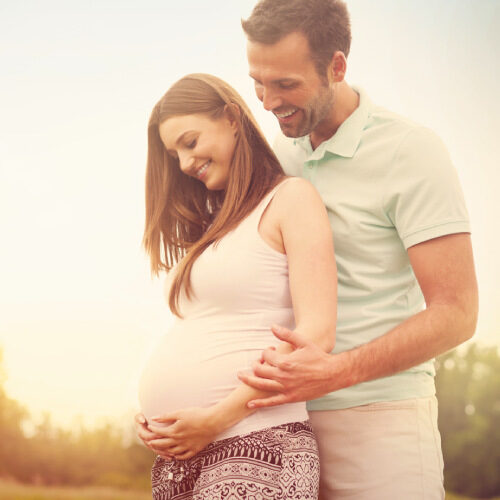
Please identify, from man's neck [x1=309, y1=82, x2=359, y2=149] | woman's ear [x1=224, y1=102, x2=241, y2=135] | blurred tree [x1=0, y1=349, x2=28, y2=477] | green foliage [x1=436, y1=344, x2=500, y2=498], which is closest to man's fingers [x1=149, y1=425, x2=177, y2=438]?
woman's ear [x1=224, y1=102, x2=241, y2=135]

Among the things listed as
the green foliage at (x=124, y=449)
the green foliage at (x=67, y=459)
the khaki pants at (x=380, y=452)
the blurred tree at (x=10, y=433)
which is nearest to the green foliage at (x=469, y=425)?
the green foliage at (x=124, y=449)

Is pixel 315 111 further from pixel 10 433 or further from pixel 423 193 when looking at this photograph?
pixel 10 433

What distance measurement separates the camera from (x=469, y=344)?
8.09 meters

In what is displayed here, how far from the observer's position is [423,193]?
56.2 inches

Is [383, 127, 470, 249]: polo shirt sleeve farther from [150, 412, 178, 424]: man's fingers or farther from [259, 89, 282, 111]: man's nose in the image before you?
[150, 412, 178, 424]: man's fingers

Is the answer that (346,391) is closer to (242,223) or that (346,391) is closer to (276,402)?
(276,402)

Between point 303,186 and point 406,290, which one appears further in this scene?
point 406,290

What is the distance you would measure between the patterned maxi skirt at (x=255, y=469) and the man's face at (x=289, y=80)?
71 centimetres

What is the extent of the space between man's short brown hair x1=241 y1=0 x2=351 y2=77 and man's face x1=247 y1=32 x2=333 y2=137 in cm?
2

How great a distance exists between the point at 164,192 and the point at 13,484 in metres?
5.95

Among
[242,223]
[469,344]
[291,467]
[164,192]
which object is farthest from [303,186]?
[469,344]

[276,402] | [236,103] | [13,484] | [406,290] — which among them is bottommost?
[13,484]

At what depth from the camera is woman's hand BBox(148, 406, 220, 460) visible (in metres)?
1.24

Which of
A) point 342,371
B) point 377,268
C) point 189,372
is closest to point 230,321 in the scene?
point 189,372
